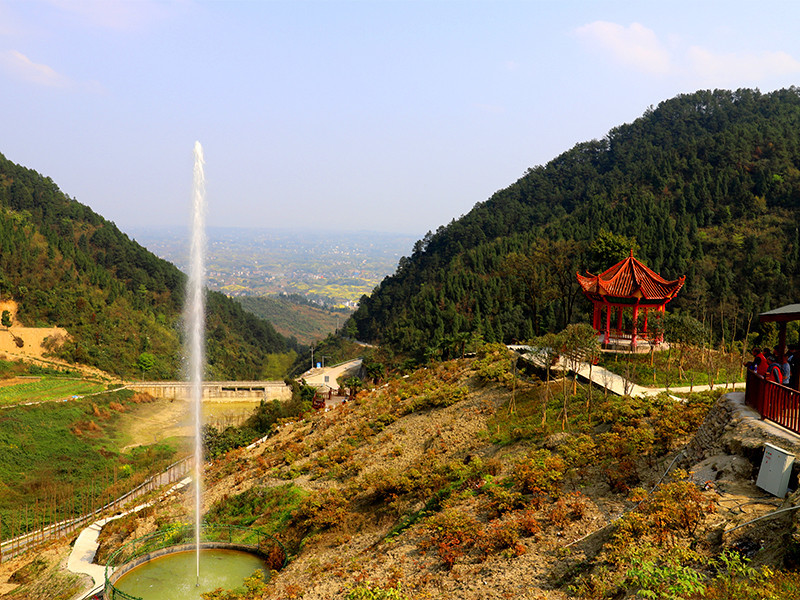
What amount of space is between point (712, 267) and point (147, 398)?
48.7 metres


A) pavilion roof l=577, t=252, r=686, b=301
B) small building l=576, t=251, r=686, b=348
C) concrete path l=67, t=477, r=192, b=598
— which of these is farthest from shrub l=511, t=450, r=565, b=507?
pavilion roof l=577, t=252, r=686, b=301

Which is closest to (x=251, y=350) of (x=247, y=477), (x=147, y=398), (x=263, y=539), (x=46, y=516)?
(x=147, y=398)

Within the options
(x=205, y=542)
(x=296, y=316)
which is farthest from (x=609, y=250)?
(x=296, y=316)

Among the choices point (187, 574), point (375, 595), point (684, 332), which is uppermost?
point (684, 332)

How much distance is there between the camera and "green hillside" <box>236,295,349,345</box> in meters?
142

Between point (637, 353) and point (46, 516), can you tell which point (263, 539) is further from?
point (46, 516)

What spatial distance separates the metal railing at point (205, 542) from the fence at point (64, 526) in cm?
796

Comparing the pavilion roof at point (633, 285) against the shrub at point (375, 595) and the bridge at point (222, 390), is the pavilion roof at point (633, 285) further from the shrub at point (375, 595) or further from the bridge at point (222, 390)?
the bridge at point (222, 390)

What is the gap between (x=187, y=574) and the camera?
12938 millimetres

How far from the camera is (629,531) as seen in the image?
8125mm

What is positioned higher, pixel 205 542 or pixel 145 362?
pixel 205 542

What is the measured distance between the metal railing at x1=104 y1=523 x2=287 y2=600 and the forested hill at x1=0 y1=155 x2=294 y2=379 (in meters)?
49.1

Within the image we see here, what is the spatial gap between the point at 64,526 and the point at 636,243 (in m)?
38.4

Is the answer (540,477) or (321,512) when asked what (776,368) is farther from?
(321,512)
